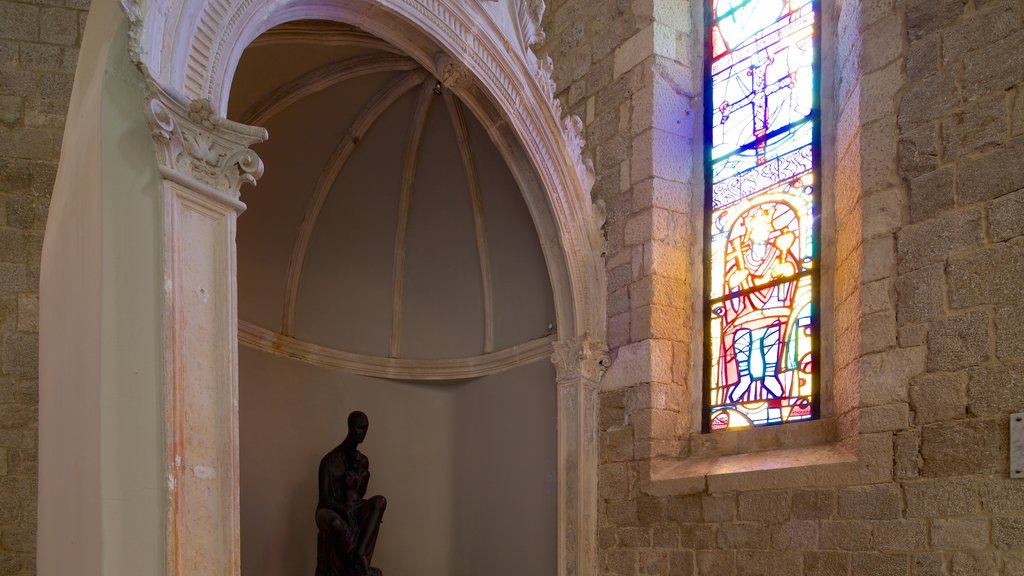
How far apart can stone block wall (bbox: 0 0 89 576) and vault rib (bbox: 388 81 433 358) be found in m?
2.28

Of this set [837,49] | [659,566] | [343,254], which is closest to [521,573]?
[659,566]

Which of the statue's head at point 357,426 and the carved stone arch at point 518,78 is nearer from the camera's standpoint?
the carved stone arch at point 518,78

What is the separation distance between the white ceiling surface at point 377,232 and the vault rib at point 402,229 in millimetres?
36

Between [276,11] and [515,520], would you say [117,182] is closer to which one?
[276,11]

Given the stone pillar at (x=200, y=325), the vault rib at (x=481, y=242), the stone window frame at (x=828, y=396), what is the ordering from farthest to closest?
the vault rib at (x=481, y=242), the stone window frame at (x=828, y=396), the stone pillar at (x=200, y=325)

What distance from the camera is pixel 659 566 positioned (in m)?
4.85

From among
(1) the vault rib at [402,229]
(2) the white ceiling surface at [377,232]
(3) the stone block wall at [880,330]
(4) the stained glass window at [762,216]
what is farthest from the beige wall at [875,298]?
(1) the vault rib at [402,229]

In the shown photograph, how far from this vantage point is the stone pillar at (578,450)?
528cm

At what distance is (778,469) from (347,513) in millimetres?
2832

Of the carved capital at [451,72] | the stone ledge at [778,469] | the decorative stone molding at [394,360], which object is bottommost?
the stone ledge at [778,469]

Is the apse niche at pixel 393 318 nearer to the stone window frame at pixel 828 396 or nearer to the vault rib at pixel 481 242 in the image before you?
the vault rib at pixel 481 242

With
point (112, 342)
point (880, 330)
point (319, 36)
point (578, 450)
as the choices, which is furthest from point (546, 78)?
point (112, 342)

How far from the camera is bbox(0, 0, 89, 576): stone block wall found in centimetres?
482

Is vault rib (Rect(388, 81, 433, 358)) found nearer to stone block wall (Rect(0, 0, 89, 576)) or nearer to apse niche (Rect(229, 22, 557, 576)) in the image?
apse niche (Rect(229, 22, 557, 576))
